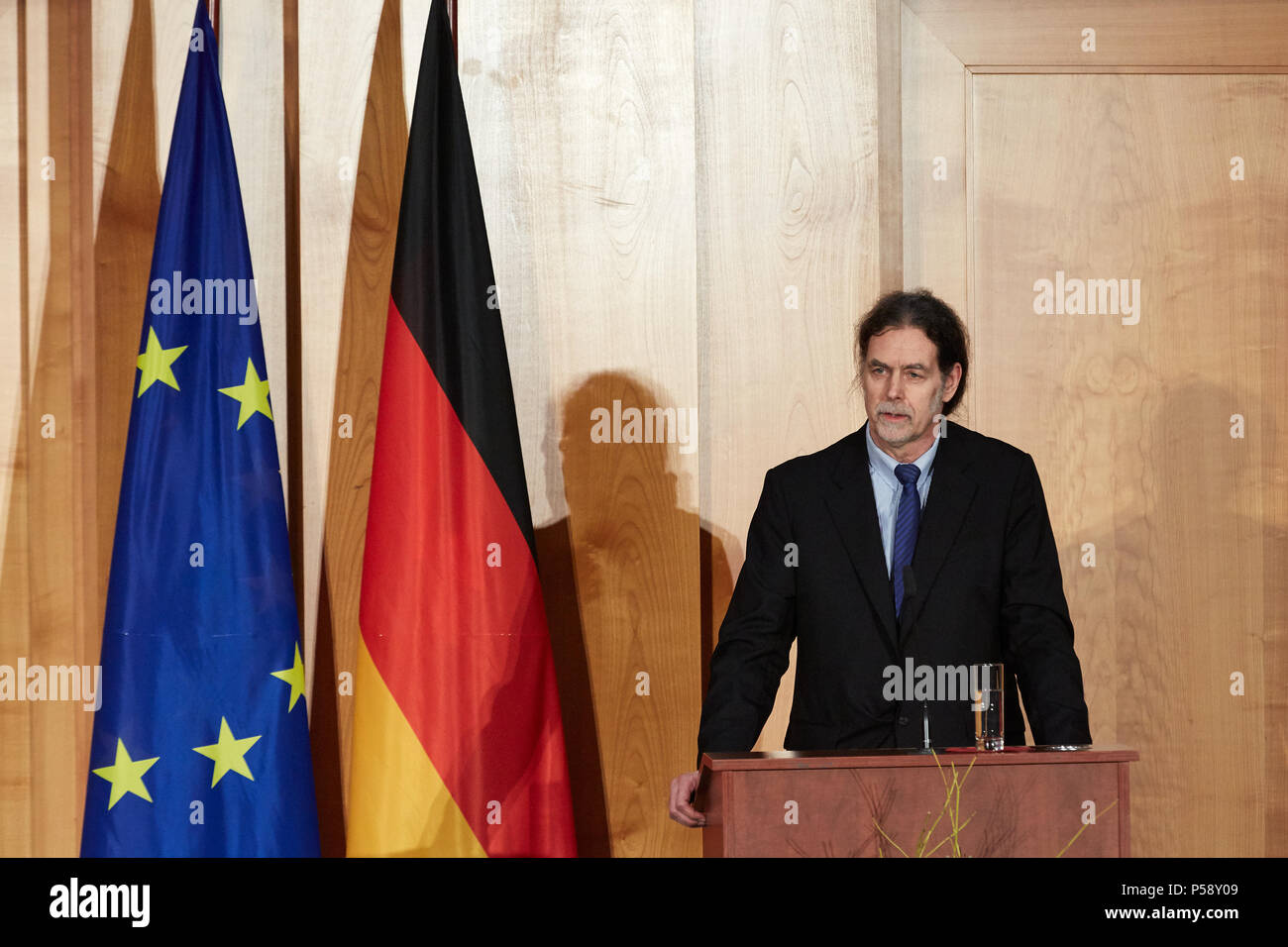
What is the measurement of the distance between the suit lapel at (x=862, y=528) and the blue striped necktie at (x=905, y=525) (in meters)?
0.03

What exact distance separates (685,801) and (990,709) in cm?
59

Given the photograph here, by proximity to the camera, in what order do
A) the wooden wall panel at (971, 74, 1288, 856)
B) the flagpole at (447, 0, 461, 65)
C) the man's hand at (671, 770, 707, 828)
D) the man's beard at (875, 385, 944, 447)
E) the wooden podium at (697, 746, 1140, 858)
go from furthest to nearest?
the wooden wall panel at (971, 74, 1288, 856), the flagpole at (447, 0, 461, 65), the man's beard at (875, 385, 944, 447), the man's hand at (671, 770, 707, 828), the wooden podium at (697, 746, 1140, 858)

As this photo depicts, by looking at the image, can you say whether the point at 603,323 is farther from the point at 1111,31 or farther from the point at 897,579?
the point at 1111,31

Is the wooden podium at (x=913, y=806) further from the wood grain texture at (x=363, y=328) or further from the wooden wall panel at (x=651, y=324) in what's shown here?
the wood grain texture at (x=363, y=328)

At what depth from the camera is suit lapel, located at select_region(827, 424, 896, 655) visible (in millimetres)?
2824

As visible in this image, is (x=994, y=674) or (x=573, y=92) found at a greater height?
(x=573, y=92)

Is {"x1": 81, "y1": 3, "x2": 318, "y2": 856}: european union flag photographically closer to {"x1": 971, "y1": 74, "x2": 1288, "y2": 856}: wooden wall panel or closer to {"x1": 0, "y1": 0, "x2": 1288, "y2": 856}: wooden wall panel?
{"x1": 0, "y1": 0, "x2": 1288, "y2": 856}: wooden wall panel

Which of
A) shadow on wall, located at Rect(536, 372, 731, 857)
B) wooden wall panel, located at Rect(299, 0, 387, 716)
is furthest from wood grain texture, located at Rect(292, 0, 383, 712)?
shadow on wall, located at Rect(536, 372, 731, 857)

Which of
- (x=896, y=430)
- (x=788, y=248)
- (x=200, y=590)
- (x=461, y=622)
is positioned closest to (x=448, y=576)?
(x=461, y=622)

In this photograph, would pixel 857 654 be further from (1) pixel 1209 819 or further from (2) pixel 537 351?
(1) pixel 1209 819

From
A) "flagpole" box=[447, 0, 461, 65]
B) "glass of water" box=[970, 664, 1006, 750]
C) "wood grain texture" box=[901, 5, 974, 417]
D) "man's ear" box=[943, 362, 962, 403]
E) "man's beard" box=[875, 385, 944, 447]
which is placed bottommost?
"glass of water" box=[970, 664, 1006, 750]

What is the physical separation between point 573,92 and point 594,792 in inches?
79.8

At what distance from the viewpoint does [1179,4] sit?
3.88 meters
